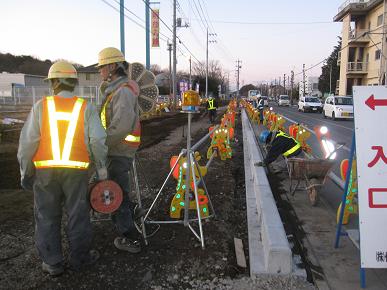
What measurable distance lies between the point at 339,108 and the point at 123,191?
939 inches

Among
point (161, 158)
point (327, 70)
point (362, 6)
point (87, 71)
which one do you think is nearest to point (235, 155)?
point (161, 158)

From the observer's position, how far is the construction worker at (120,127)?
152 inches

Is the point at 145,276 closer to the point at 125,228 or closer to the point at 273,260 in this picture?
the point at 125,228

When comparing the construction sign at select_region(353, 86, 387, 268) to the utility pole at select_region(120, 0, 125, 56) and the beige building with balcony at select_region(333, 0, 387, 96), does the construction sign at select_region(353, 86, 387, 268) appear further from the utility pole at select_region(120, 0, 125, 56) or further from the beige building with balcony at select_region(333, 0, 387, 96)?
the beige building with balcony at select_region(333, 0, 387, 96)

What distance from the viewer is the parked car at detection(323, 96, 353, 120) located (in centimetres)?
2518

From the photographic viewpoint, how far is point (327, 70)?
83312mm

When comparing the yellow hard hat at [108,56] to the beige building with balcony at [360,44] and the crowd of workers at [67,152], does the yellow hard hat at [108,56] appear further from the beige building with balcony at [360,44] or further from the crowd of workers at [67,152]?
the beige building with balcony at [360,44]

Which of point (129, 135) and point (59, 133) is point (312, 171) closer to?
point (129, 135)

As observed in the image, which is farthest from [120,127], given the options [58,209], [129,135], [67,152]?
[58,209]

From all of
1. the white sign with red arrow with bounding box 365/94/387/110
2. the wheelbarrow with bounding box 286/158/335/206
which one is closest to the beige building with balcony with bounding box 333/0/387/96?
the wheelbarrow with bounding box 286/158/335/206

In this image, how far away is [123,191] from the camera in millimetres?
4195

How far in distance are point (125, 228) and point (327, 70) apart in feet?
284

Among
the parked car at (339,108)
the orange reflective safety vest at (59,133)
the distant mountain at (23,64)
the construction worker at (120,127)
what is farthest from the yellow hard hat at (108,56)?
the distant mountain at (23,64)

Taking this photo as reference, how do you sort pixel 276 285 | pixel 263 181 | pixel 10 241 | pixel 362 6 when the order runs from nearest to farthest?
pixel 276 285 < pixel 10 241 < pixel 263 181 < pixel 362 6
